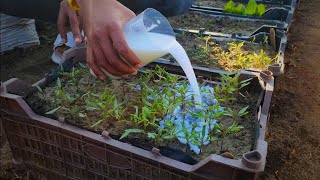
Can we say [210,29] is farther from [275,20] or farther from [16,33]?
[16,33]

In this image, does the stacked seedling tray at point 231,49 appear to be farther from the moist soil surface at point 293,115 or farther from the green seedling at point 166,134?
the green seedling at point 166,134

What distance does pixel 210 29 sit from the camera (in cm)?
269

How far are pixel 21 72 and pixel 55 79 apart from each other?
106cm

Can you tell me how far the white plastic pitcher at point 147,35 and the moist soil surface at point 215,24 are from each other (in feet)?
4.89

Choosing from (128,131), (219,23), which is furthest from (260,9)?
(128,131)

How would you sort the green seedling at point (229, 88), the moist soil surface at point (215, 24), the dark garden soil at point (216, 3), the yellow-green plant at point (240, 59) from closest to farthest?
the green seedling at point (229, 88), the yellow-green plant at point (240, 59), the moist soil surface at point (215, 24), the dark garden soil at point (216, 3)

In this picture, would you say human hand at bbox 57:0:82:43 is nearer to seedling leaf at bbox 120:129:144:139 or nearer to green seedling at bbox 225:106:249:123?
seedling leaf at bbox 120:129:144:139

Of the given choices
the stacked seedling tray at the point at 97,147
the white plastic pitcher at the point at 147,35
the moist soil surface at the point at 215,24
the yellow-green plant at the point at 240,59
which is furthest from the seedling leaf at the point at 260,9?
the white plastic pitcher at the point at 147,35

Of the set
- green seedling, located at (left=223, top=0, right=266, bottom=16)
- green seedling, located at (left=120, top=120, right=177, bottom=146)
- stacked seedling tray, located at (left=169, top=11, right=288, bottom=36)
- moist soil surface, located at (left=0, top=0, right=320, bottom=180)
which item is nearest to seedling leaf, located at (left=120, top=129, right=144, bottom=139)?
green seedling, located at (left=120, top=120, right=177, bottom=146)

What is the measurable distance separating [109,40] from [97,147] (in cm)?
43

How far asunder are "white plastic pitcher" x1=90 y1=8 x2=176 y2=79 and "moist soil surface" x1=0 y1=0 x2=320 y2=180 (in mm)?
853

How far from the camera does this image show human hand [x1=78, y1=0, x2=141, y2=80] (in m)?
1.04

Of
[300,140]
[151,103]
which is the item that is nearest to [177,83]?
[151,103]

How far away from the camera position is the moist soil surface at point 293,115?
170 centimetres
